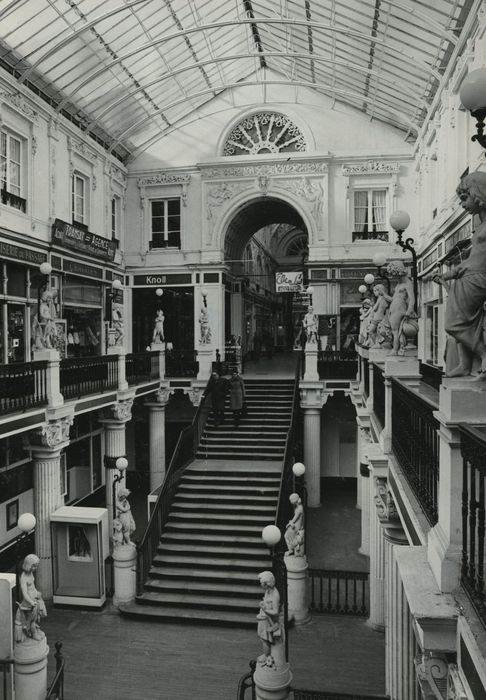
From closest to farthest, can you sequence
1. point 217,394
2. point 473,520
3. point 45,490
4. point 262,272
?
point 473,520 → point 45,490 → point 217,394 → point 262,272

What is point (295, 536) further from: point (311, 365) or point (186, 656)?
point (311, 365)

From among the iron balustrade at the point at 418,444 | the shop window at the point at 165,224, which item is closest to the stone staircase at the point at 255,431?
the shop window at the point at 165,224

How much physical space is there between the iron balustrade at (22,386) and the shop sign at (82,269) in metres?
6.17

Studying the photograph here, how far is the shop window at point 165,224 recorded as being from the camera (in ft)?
72.3

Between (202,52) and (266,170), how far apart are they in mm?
4464

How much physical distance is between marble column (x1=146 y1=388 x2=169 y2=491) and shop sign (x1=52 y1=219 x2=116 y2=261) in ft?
16.5

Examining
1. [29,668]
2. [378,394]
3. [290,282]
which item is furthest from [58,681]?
[290,282]

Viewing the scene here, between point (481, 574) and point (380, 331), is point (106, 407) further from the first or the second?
point (481, 574)

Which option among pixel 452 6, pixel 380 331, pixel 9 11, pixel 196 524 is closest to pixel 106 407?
pixel 196 524

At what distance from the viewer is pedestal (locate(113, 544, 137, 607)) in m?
11.4

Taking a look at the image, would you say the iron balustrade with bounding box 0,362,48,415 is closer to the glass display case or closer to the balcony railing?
the glass display case

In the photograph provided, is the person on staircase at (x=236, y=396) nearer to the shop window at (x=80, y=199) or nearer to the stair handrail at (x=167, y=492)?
the stair handrail at (x=167, y=492)

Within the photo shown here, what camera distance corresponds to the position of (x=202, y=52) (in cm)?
1889

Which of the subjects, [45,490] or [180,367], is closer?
[45,490]
